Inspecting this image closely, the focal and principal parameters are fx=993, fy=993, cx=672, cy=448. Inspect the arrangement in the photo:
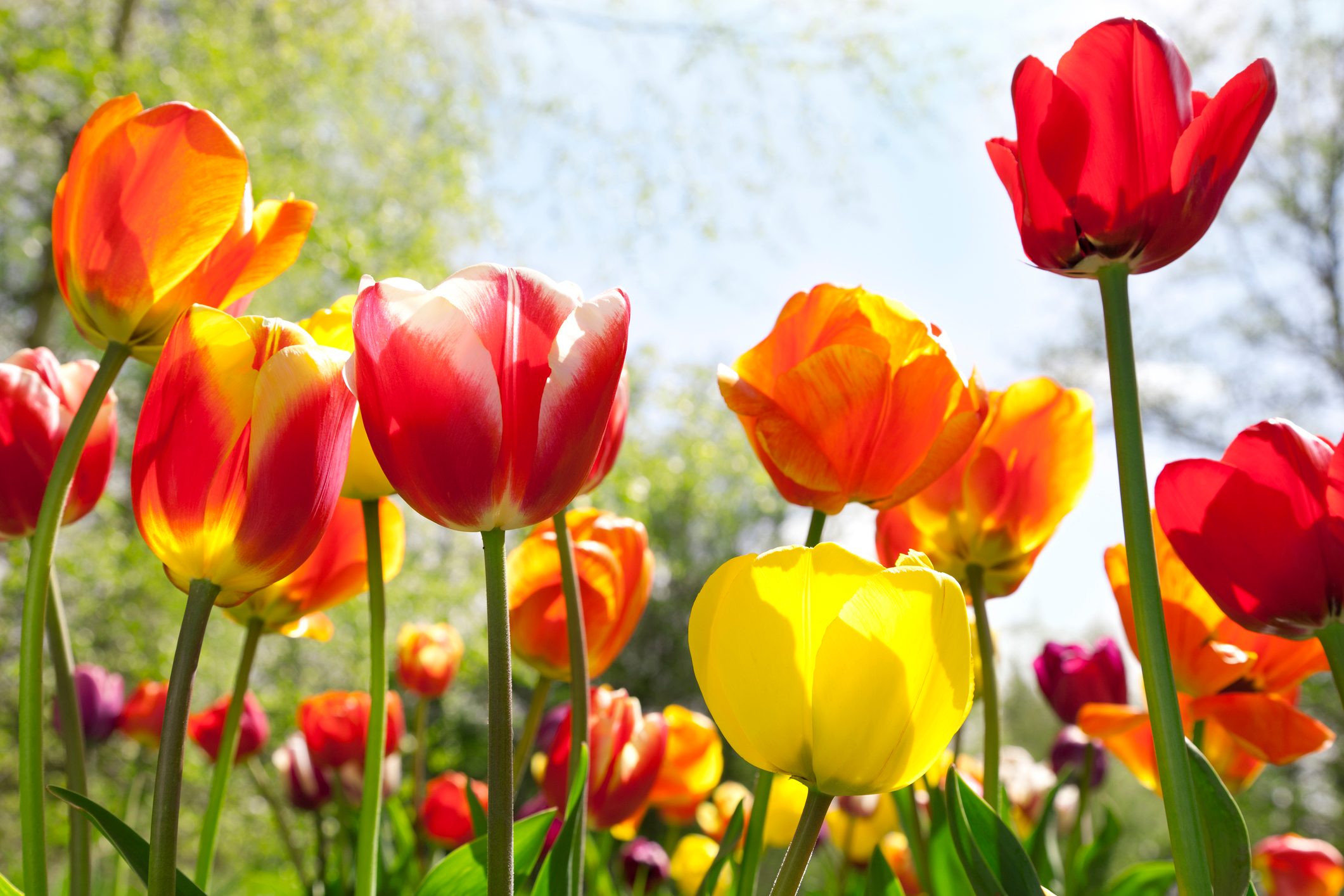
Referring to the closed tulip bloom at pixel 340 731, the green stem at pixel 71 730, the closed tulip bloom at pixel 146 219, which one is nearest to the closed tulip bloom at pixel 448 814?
the closed tulip bloom at pixel 340 731

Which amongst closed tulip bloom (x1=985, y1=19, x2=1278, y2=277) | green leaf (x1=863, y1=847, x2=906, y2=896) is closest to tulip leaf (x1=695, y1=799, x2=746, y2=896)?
green leaf (x1=863, y1=847, x2=906, y2=896)

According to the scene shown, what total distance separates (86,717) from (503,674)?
950 millimetres

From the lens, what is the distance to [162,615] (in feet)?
12.2

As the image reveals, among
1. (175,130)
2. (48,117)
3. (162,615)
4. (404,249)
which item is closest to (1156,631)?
(175,130)

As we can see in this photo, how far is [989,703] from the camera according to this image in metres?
0.45

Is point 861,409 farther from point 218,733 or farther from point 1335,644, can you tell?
point 218,733

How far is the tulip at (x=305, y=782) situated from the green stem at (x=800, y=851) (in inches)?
31.0

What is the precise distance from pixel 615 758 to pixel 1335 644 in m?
0.40

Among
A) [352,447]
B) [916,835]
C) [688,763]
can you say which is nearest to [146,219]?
[352,447]

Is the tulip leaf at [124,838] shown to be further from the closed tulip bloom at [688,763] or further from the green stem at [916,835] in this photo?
the closed tulip bloom at [688,763]

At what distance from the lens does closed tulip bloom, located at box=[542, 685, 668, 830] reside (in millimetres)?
577

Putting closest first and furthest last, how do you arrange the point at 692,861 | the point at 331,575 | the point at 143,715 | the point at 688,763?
the point at 331,575
the point at 688,763
the point at 692,861
the point at 143,715

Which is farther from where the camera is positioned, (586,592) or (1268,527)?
(586,592)

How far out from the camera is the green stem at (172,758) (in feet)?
0.84
